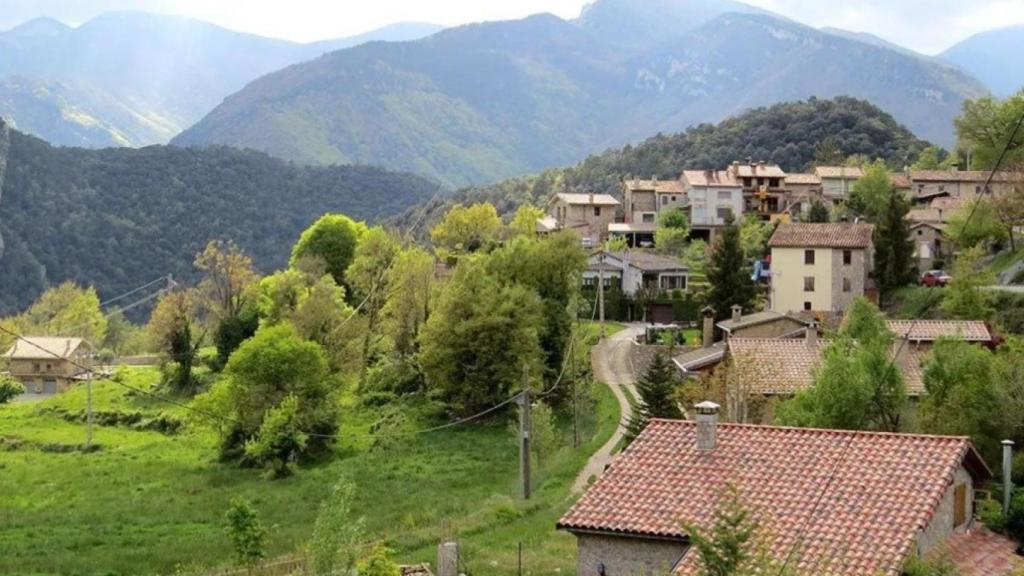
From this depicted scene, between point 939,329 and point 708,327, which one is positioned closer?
point 939,329

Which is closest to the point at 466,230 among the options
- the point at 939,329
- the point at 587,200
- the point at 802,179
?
the point at 587,200

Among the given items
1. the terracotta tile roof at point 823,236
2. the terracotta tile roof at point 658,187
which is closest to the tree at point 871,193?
the terracotta tile roof at point 658,187

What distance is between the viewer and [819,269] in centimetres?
5766

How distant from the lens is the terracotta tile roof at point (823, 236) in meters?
57.2

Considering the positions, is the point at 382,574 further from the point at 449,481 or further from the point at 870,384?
the point at 449,481

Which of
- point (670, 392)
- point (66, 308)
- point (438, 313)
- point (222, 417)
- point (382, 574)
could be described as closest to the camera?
point (382, 574)

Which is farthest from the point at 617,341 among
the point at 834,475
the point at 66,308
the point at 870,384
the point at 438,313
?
the point at 66,308

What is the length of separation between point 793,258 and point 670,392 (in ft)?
72.3

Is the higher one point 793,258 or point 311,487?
point 793,258

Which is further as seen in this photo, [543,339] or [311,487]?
[543,339]

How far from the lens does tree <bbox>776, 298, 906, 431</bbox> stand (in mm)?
28828

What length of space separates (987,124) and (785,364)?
4579 cm

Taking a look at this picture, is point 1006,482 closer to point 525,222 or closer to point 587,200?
point 525,222

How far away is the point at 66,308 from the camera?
308 feet
